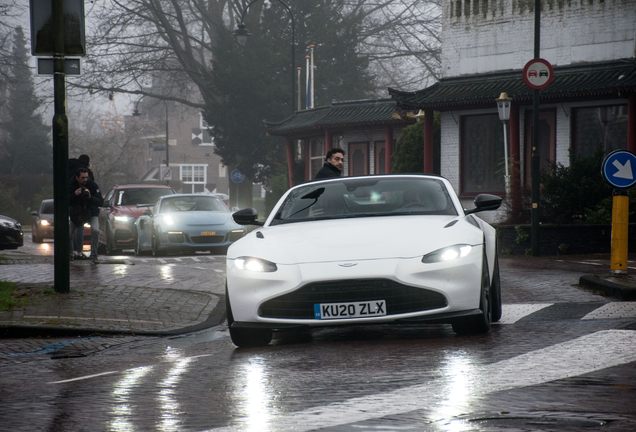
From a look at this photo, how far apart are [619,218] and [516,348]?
6.29 meters

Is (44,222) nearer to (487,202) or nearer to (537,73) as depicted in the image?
(537,73)

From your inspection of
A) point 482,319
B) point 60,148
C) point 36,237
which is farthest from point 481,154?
point 482,319

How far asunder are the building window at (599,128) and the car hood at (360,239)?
20.2m

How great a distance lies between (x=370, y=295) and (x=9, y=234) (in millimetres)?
21484

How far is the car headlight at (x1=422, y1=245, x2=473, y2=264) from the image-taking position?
711 cm

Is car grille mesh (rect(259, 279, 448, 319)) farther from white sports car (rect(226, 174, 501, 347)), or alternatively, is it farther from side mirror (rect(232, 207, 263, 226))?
side mirror (rect(232, 207, 263, 226))

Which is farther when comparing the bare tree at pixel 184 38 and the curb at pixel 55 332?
the bare tree at pixel 184 38

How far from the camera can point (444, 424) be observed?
4.38 meters

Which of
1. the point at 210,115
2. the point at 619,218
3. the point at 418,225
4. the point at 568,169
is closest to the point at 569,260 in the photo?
the point at 568,169

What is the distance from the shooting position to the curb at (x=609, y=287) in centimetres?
1060

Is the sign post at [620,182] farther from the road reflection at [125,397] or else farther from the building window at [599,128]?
the building window at [599,128]

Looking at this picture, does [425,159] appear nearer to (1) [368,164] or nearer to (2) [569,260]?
(1) [368,164]

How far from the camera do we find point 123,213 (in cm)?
2372

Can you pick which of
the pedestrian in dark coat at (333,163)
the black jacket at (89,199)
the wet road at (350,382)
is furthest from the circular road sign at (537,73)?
the wet road at (350,382)
